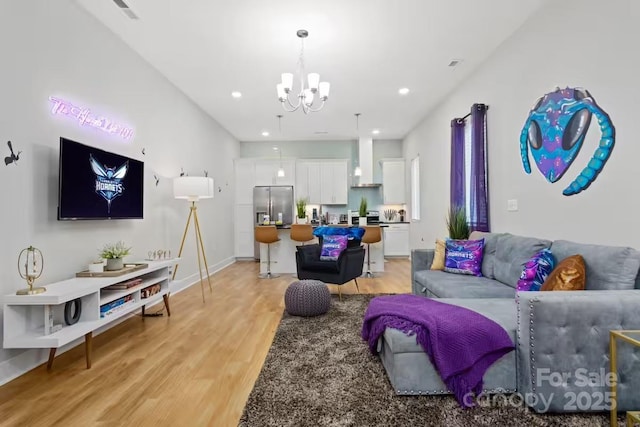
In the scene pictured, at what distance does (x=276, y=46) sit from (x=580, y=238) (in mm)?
3575

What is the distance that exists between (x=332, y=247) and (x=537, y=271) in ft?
8.71

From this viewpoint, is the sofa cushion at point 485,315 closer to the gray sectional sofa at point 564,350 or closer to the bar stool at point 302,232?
the gray sectional sofa at point 564,350

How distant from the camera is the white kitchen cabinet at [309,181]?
8352 millimetres

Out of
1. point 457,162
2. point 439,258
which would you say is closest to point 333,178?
point 457,162

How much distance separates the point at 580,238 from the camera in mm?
2744

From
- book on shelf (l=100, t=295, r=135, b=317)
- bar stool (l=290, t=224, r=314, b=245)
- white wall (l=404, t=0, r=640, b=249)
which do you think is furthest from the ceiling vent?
white wall (l=404, t=0, r=640, b=249)

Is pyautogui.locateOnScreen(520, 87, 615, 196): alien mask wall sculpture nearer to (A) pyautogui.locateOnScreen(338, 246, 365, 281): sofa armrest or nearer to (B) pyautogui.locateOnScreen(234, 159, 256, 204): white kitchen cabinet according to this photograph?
(A) pyautogui.locateOnScreen(338, 246, 365, 281): sofa armrest

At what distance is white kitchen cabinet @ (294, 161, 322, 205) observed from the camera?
27.4 ft

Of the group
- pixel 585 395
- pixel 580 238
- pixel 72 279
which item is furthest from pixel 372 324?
pixel 72 279

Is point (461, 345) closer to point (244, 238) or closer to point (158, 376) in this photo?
point (158, 376)

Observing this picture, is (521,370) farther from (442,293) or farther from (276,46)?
(276,46)

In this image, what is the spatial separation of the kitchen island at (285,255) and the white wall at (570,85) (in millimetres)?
2394

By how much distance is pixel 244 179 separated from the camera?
8.24m

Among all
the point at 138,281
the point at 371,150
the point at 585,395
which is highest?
the point at 371,150
